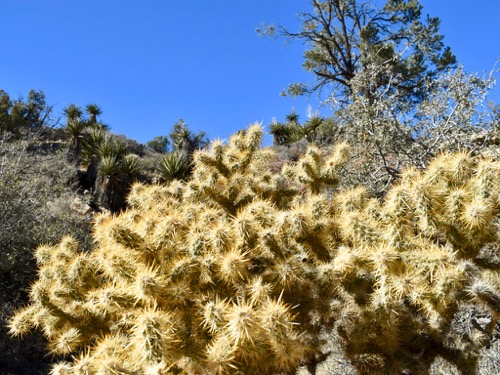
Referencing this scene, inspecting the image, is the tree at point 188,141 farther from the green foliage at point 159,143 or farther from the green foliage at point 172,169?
the green foliage at point 159,143

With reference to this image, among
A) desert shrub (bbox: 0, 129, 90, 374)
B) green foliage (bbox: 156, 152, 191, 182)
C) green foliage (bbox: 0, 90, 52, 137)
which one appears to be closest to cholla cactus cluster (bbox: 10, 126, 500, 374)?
desert shrub (bbox: 0, 129, 90, 374)

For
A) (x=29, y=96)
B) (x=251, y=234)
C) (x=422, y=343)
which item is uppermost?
(x=29, y=96)

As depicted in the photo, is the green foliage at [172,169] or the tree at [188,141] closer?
the green foliage at [172,169]

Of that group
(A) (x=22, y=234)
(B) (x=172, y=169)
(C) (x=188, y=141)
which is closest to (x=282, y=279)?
(A) (x=22, y=234)

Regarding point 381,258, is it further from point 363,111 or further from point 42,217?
point 42,217

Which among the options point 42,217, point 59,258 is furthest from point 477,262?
point 42,217

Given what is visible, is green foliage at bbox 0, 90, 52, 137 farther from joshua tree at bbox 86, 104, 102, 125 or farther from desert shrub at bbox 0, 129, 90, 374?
desert shrub at bbox 0, 129, 90, 374

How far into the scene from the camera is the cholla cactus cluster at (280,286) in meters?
2.74

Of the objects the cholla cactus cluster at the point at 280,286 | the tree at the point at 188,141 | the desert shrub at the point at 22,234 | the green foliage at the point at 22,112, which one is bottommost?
the cholla cactus cluster at the point at 280,286

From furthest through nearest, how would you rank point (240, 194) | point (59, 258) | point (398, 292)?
point (240, 194) < point (59, 258) < point (398, 292)

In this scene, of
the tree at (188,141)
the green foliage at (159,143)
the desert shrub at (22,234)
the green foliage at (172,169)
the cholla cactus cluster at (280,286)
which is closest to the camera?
the cholla cactus cluster at (280,286)

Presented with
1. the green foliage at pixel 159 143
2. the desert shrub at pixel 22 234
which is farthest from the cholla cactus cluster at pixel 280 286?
the green foliage at pixel 159 143

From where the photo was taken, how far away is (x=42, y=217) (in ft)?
26.6

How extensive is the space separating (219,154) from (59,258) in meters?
2.09
